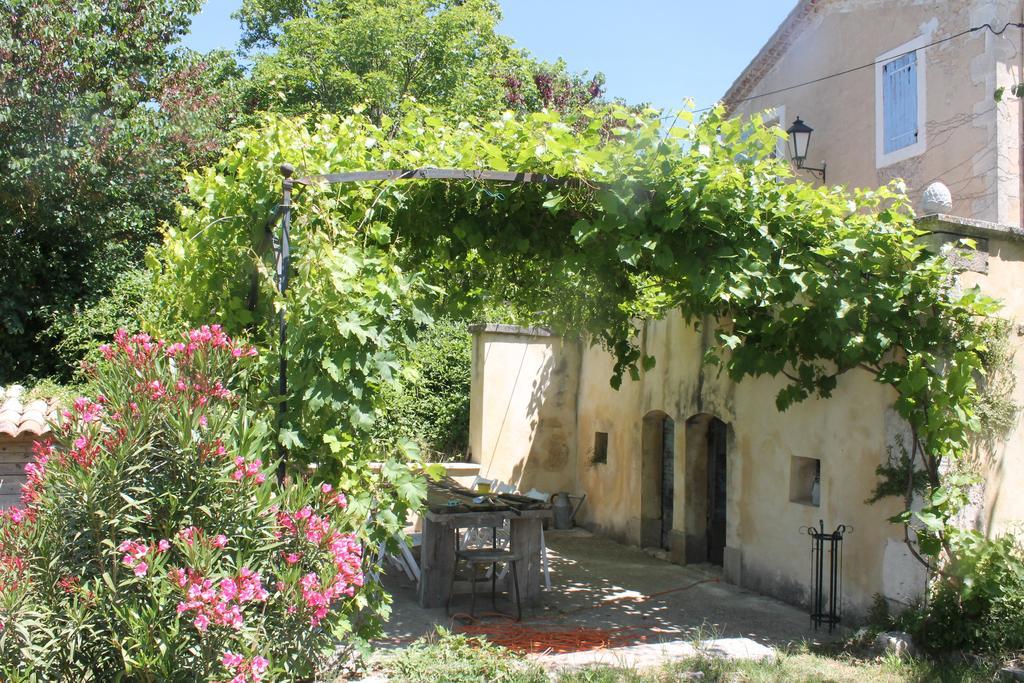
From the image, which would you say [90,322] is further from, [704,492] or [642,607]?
[642,607]

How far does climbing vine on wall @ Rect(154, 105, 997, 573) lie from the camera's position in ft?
15.2

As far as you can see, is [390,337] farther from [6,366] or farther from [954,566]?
[6,366]

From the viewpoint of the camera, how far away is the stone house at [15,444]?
657 centimetres

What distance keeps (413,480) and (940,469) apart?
424 centimetres

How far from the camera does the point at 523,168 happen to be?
542 cm

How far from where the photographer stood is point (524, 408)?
13.0 metres

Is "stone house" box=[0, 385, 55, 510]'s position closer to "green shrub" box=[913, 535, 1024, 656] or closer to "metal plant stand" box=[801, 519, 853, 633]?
"metal plant stand" box=[801, 519, 853, 633]

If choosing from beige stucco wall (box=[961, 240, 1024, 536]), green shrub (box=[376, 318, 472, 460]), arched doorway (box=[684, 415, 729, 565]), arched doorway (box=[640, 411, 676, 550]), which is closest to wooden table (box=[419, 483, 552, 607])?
arched doorway (box=[684, 415, 729, 565])

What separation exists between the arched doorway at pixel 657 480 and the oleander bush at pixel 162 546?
7.68 m

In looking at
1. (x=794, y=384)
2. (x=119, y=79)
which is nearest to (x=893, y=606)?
(x=794, y=384)

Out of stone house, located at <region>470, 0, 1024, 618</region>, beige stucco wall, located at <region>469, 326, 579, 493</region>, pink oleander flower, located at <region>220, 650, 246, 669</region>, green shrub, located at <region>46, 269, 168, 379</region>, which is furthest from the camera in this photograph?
green shrub, located at <region>46, 269, 168, 379</region>

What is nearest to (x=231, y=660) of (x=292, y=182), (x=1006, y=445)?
(x=292, y=182)

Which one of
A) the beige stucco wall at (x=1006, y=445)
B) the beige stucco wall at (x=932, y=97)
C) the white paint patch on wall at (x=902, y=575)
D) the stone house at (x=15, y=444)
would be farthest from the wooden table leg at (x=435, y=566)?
the beige stucco wall at (x=932, y=97)

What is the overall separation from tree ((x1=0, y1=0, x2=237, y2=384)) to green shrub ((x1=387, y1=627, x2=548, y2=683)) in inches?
379
